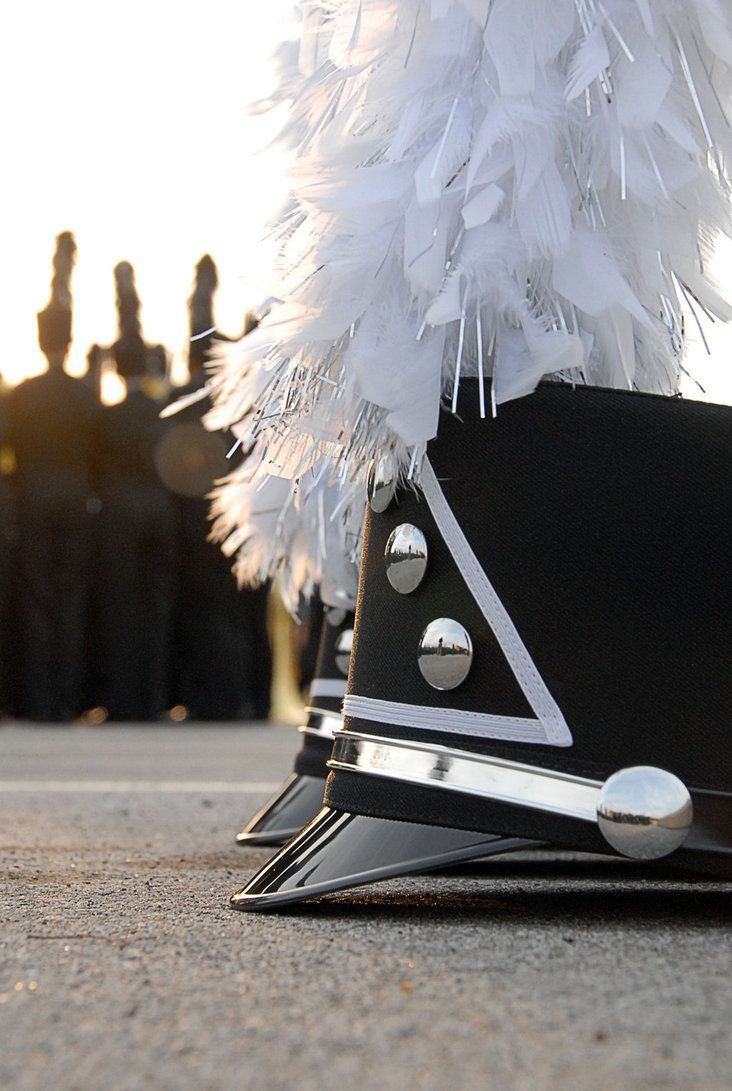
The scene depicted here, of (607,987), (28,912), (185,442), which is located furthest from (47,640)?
(607,987)

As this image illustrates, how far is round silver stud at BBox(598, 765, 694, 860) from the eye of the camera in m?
1.04

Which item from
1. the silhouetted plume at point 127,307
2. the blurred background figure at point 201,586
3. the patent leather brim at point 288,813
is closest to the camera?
the patent leather brim at point 288,813

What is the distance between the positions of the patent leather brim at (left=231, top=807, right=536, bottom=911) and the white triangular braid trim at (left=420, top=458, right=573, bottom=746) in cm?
9

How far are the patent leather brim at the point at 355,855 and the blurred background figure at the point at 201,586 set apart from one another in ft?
19.0

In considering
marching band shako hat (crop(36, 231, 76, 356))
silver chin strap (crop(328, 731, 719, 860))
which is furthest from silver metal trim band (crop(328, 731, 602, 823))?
marching band shako hat (crop(36, 231, 76, 356))

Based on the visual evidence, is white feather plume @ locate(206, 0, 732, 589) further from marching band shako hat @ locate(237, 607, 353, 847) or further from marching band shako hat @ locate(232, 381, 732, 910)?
Result: marching band shako hat @ locate(237, 607, 353, 847)

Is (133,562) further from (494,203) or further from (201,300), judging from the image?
(494,203)

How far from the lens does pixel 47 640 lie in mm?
6715

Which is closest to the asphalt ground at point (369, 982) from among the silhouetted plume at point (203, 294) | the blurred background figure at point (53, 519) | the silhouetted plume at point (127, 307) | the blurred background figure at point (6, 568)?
the blurred background figure at point (53, 519)

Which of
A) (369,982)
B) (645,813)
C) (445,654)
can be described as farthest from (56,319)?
(369,982)

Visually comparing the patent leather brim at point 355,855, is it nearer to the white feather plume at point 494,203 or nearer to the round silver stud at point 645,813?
the round silver stud at point 645,813

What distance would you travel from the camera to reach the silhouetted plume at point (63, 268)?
6848 mm

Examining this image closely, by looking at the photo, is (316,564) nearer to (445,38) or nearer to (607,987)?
(445,38)

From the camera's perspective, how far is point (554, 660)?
1.10 meters
